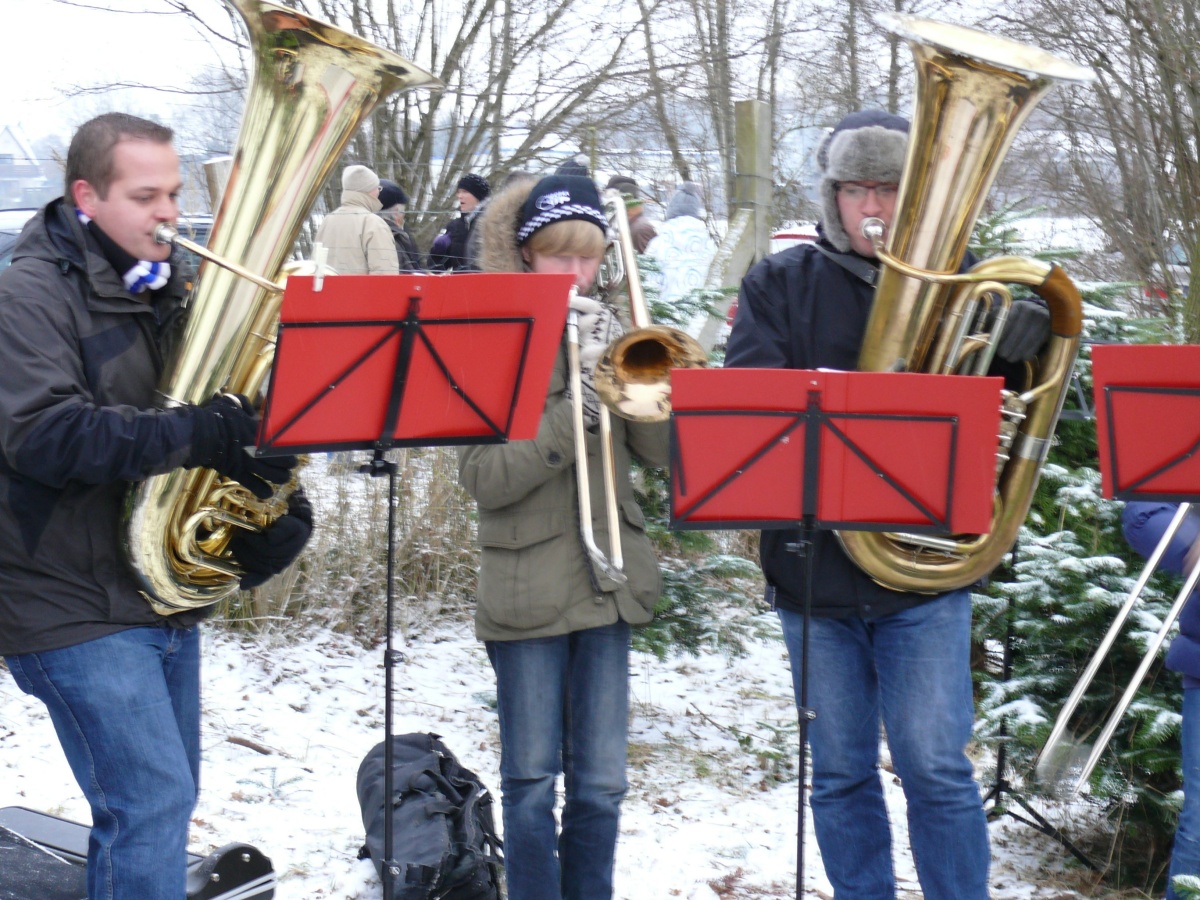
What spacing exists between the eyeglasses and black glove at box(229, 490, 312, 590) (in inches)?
55.4

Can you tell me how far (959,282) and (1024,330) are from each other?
0.56ft

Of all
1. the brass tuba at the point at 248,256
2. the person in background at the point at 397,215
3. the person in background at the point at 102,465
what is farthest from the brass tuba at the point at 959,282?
the person in background at the point at 397,215

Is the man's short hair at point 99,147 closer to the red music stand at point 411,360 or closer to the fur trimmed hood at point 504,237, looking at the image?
the red music stand at point 411,360

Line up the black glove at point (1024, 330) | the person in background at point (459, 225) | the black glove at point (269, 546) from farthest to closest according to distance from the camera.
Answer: the person in background at point (459, 225) < the black glove at point (269, 546) < the black glove at point (1024, 330)

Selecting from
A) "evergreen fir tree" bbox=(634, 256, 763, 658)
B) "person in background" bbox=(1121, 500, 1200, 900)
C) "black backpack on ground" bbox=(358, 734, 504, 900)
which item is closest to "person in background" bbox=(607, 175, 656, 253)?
"evergreen fir tree" bbox=(634, 256, 763, 658)

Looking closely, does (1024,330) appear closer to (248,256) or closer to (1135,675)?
(1135,675)

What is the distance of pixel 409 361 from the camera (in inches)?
93.0

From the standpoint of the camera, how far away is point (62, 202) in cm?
241

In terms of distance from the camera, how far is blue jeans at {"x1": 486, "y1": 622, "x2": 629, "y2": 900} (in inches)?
107

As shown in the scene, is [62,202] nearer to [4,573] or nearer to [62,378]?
[62,378]

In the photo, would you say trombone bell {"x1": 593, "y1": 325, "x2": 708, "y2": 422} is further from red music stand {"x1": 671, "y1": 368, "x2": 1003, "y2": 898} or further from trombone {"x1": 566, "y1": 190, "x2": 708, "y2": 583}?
red music stand {"x1": 671, "y1": 368, "x2": 1003, "y2": 898}

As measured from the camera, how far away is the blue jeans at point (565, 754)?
2.73 metres

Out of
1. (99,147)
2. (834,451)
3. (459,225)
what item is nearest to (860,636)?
(834,451)

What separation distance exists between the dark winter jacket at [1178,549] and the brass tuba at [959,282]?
0.33 metres
